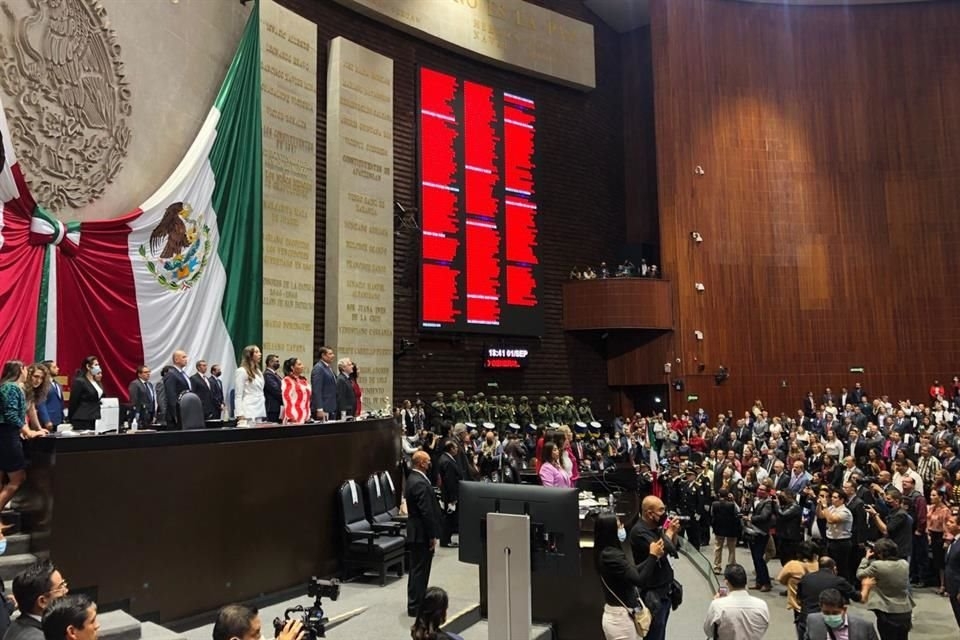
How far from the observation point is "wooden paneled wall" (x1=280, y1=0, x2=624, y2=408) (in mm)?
15922

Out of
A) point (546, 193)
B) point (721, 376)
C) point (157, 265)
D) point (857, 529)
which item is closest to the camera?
point (857, 529)

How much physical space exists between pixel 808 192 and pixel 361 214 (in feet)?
45.8

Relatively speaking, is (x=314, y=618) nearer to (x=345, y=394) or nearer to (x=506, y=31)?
(x=345, y=394)

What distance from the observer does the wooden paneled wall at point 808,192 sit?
815 inches

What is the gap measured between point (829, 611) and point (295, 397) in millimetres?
5669

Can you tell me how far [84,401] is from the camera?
265 inches

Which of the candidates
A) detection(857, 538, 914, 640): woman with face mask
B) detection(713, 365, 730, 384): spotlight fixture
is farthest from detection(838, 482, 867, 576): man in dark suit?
detection(713, 365, 730, 384): spotlight fixture

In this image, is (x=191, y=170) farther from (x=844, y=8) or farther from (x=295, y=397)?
(x=844, y=8)

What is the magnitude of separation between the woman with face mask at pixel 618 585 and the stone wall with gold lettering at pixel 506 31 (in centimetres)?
1373

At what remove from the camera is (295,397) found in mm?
8266

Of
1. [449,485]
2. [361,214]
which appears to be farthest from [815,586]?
A: [361,214]

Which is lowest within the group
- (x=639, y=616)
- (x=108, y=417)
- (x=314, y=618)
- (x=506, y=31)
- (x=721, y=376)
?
(x=639, y=616)

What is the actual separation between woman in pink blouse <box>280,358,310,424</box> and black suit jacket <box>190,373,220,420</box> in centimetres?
81

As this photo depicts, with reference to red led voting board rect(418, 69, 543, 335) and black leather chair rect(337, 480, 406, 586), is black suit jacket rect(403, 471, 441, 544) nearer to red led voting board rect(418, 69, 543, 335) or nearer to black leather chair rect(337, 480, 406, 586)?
black leather chair rect(337, 480, 406, 586)
